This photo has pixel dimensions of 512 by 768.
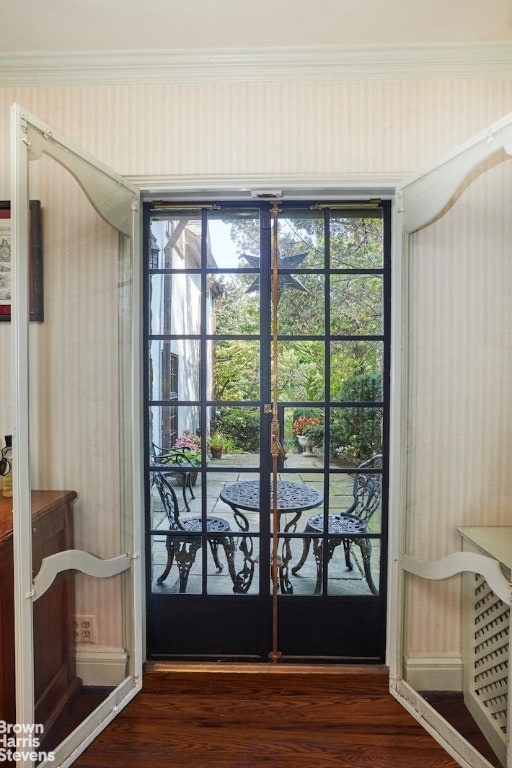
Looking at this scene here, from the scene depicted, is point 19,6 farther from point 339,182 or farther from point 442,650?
point 442,650

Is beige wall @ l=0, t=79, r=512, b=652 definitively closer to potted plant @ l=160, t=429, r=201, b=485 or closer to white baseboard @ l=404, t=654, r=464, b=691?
white baseboard @ l=404, t=654, r=464, b=691

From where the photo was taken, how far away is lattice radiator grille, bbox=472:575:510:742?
157 centimetres

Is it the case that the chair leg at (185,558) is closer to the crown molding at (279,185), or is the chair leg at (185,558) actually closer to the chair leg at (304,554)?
the chair leg at (304,554)

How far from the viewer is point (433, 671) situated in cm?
199

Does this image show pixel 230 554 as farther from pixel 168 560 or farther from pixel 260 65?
pixel 260 65

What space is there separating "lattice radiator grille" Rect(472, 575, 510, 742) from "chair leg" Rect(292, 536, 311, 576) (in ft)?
2.48

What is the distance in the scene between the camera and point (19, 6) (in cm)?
168

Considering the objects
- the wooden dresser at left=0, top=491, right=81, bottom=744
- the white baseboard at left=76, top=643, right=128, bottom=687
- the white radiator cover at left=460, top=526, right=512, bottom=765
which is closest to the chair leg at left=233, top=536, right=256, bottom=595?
the white baseboard at left=76, top=643, right=128, bottom=687

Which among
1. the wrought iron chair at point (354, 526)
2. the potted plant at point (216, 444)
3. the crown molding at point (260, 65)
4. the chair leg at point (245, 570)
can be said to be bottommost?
the chair leg at point (245, 570)

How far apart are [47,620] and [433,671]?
5.62 ft

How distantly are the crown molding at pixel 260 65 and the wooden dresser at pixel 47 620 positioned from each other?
189 centimetres

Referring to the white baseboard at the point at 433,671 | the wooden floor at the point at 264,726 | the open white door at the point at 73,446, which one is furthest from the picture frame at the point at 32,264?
the white baseboard at the point at 433,671

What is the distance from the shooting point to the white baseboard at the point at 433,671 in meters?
1.95

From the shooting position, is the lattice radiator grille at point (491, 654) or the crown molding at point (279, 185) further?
the crown molding at point (279, 185)
